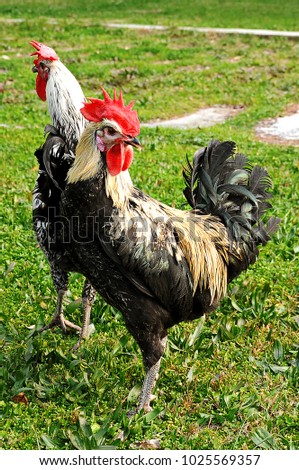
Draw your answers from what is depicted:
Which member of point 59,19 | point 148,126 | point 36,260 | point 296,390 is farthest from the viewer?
point 59,19

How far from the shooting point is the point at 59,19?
60.9 feet

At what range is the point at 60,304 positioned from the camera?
4938mm

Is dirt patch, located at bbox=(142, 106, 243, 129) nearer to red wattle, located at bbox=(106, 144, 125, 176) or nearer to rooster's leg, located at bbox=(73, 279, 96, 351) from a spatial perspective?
rooster's leg, located at bbox=(73, 279, 96, 351)

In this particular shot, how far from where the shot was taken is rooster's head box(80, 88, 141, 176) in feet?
11.8

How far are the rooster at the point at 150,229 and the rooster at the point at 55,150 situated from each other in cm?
21

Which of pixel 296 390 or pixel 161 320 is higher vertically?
pixel 161 320

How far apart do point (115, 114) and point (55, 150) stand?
0.86 metres

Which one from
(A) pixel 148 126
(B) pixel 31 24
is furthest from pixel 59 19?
(A) pixel 148 126

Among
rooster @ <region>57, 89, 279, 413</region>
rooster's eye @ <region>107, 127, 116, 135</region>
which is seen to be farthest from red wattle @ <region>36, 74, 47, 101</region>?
rooster's eye @ <region>107, 127, 116, 135</region>

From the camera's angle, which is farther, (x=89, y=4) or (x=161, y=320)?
(x=89, y=4)

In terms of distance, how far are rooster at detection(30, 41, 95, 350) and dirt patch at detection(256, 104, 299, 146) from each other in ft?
17.4

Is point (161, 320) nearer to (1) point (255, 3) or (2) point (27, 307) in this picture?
(2) point (27, 307)

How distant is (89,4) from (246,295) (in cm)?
1880
